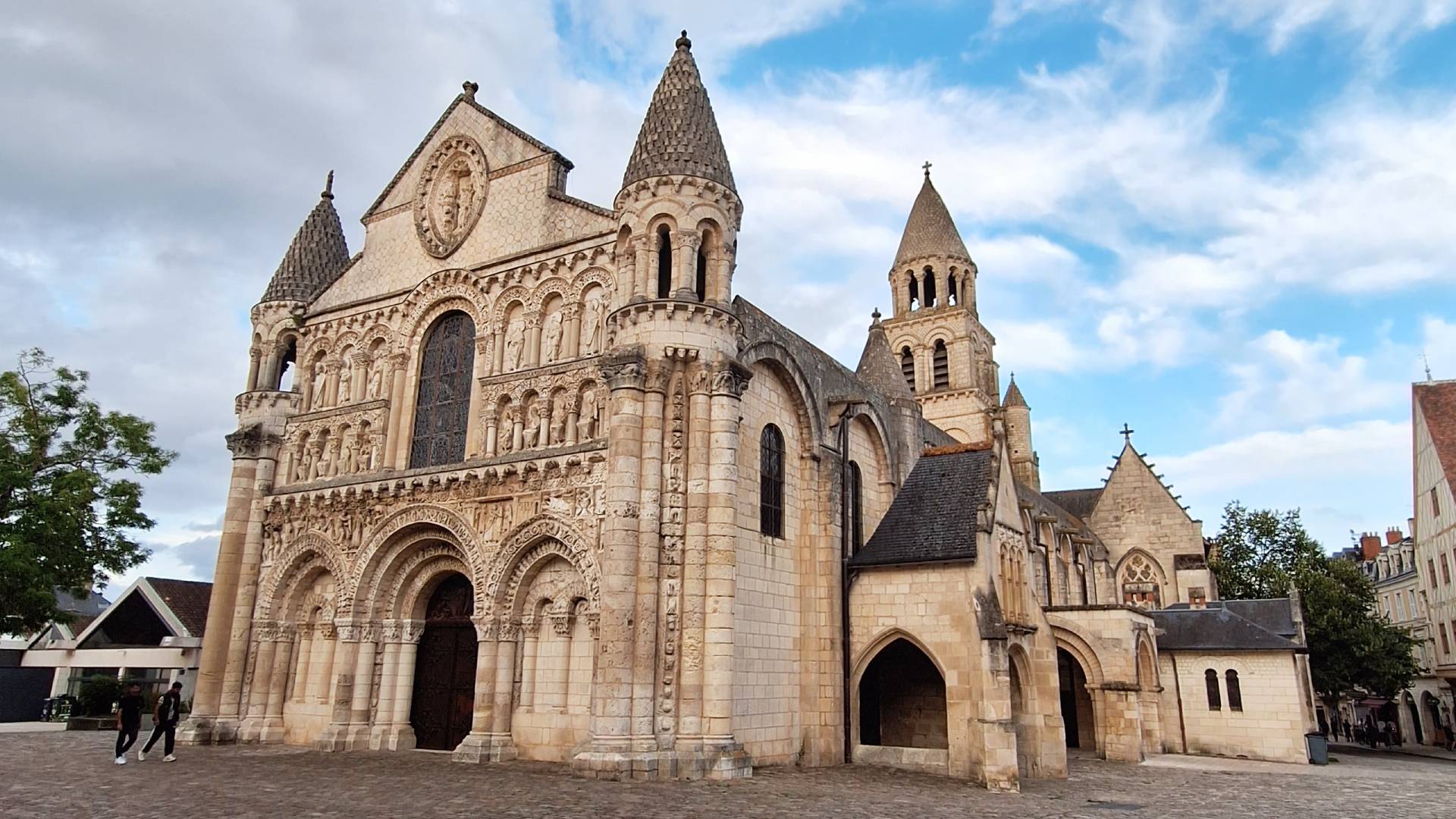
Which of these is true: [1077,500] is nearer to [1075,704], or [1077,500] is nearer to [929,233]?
[929,233]

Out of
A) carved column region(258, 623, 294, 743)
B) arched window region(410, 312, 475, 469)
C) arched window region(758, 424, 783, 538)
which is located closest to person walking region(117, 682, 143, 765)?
carved column region(258, 623, 294, 743)

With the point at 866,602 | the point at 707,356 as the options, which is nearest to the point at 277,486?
the point at 707,356

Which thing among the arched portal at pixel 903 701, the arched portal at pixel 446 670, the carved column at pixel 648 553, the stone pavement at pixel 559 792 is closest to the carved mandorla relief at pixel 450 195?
the carved column at pixel 648 553

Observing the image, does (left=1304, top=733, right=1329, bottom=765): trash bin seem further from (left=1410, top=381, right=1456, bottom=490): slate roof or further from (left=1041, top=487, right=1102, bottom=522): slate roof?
(left=1041, top=487, right=1102, bottom=522): slate roof

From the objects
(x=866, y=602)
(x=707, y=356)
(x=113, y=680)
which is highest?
(x=707, y=356)

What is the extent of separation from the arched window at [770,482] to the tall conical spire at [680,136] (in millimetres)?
5102

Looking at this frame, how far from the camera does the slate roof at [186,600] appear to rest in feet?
102

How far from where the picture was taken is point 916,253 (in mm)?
44344

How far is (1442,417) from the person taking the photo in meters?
36.6

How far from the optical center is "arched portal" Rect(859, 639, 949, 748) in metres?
20.5

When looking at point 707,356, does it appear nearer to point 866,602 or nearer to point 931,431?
point 866,602

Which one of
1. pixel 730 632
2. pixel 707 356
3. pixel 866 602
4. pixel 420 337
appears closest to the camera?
pixel 730 632

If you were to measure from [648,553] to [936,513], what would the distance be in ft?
22.9

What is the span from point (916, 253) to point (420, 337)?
2859cm
